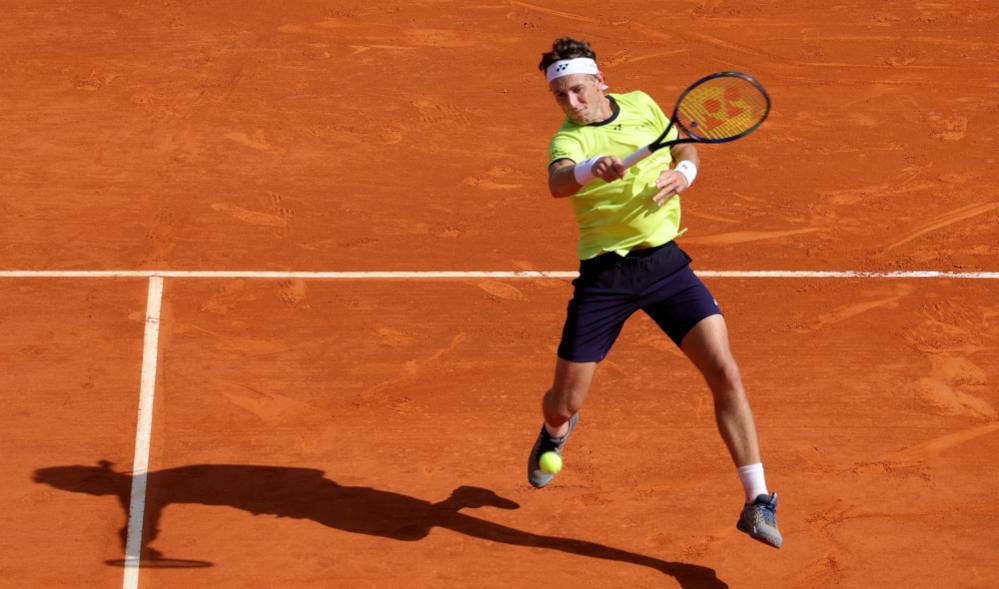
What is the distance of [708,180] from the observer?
1154 centimetres

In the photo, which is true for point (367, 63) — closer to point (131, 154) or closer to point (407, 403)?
point (131, 154)

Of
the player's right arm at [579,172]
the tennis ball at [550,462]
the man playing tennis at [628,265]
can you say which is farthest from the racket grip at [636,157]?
the tennis ball at [550,462]

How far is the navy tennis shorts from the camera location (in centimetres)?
745

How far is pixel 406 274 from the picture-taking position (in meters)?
10.4

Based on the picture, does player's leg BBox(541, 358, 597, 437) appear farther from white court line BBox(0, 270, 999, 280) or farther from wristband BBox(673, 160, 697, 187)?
white court line BBox(0, 270, 999, 280)

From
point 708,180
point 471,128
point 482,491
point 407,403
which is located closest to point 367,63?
point 471,128

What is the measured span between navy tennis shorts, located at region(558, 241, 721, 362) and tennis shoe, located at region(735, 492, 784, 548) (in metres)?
0.89

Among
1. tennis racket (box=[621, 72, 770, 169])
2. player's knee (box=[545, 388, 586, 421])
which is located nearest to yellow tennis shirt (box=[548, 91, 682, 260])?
tennis racket (box=[621, 72, 770, 169])

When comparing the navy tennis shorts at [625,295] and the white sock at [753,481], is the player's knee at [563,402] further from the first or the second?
the white sock at [753,481]

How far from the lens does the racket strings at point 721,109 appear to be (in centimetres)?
747

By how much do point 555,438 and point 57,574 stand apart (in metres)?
2.71

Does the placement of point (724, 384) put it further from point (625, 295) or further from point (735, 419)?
point (625, 295)

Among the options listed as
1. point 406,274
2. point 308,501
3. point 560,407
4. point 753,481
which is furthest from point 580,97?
point 406,274

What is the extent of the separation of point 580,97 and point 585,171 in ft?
1.92
